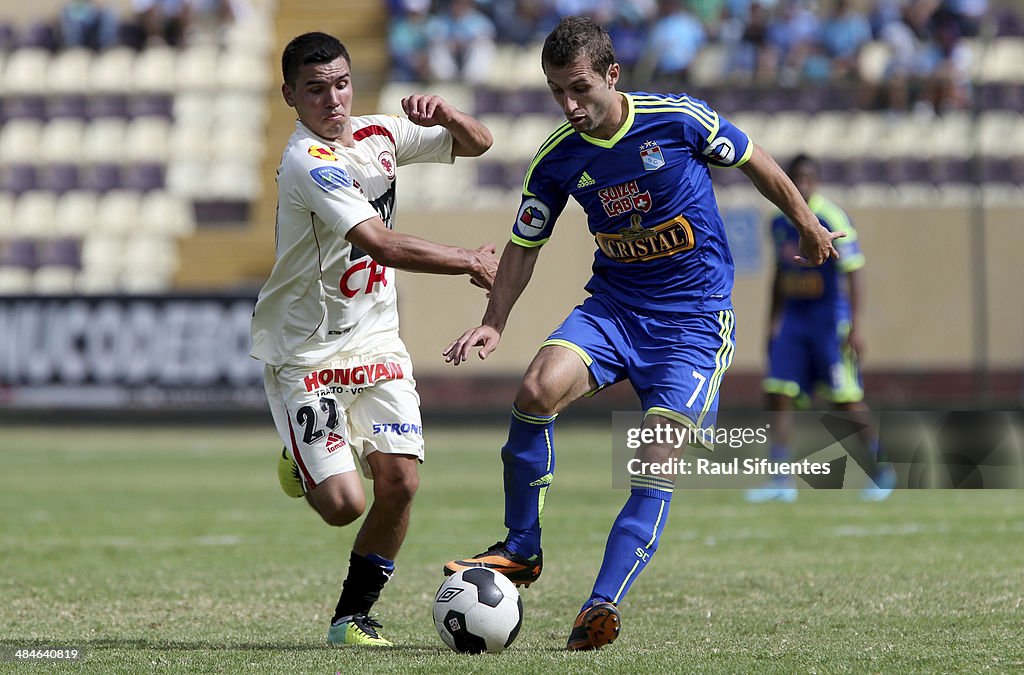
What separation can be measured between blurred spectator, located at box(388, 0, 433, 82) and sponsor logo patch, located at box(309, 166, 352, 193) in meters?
15.8

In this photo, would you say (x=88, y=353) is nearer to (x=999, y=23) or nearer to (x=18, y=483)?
(x=18, y=483)

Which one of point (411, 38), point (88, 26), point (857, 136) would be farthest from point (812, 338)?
point (88, 26)

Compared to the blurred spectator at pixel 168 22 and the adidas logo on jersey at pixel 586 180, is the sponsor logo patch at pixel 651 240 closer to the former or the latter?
the adidas logo on jersey at pixel 586 180

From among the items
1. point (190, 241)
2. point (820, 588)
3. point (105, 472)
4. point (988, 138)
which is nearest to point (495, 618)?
point (820, 588)

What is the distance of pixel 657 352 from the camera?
19.9ft

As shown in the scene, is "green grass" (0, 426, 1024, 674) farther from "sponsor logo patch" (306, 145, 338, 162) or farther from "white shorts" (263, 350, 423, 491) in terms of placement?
"sponsor logo patch" (306, 145, 338, 162)

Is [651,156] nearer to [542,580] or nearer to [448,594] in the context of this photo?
[448,594]

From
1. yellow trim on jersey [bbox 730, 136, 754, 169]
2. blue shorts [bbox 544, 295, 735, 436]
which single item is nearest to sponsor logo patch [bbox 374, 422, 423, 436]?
blue shorts [bbox 544, 295, 735, 436]

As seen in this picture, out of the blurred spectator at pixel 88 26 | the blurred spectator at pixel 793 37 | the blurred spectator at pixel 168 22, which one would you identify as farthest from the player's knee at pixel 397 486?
the blurred spectator at pixel 88 26

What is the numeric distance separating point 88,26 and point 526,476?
69.3ft

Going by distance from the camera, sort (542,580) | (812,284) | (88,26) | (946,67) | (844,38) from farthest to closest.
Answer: (88,26), (844,38), (946,67), (812,284), (542,580)

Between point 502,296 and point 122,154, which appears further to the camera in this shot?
point 122,154

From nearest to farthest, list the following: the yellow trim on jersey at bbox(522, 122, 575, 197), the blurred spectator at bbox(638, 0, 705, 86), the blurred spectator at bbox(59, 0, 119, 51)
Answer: the yellow trim on jersey at bbox(522, 122, 575, 197), the blurred spectator at bbox(638, 0, 705, 86), the blurred spectator at bbox(59, 0, 119, 51)

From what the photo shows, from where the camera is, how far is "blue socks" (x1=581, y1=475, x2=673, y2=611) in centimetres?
563
